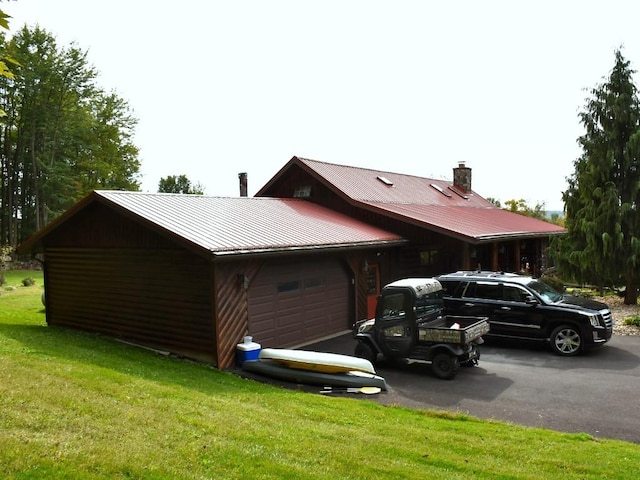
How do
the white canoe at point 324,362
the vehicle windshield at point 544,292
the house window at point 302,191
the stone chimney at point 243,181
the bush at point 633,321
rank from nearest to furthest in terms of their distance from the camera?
the white canoe at point 324,362 < the vehicle windshield at point 544,292 < the bush at point 633,321 < the house window at point 302,191 < the stone chimney at point 243,181

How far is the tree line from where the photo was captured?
4003 cm

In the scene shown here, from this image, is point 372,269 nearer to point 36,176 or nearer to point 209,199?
point 209,199

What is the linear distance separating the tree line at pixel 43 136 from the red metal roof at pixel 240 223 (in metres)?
28.1

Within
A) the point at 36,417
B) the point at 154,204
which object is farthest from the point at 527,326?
the point at 36,417

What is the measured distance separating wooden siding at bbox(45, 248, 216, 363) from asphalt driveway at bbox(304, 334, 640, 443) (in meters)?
3.49

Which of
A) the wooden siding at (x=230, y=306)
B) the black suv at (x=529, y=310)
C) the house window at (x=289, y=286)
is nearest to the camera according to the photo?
the wooden siding at (x=230, y=306)

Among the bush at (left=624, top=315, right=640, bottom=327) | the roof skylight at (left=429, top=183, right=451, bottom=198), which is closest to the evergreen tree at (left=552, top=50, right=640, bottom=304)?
the bush at (left=624, top=315, right=640, bottom=327)

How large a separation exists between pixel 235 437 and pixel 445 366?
6024mm

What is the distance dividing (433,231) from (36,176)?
34056 mm

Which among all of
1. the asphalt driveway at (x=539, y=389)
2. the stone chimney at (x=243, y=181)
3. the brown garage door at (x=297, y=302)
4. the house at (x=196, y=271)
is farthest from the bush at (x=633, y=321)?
the stone chimney at (x=243, y=181)

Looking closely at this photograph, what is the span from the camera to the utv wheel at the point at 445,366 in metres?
11.4

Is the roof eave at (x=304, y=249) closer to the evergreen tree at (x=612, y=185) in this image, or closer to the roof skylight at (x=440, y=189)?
the evergreen tree at (x=612, y=185)

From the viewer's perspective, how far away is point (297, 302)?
48.3 ft

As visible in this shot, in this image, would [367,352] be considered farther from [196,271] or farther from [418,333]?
[196,271]
